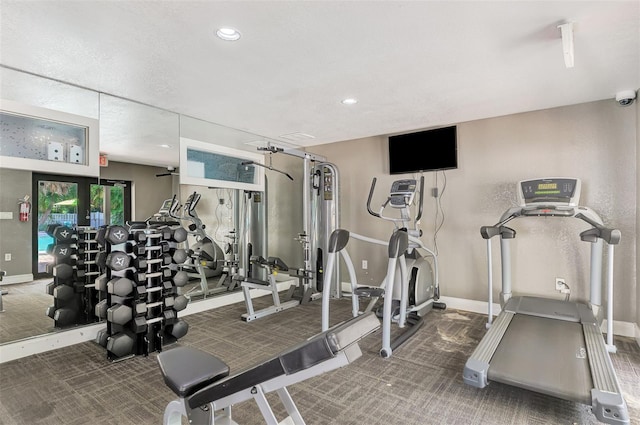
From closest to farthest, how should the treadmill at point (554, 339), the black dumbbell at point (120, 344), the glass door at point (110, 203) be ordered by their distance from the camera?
the treadmill at point (554, 339), the black dumbbell at point (120, 344), the glass door at point (110, 203)

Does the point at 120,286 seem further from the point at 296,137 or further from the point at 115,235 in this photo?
the point at 296,137

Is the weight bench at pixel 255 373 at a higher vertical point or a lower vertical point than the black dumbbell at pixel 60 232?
lower

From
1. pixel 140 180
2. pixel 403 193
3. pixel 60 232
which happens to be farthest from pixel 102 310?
pixel 403 193

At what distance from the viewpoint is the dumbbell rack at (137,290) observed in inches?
110

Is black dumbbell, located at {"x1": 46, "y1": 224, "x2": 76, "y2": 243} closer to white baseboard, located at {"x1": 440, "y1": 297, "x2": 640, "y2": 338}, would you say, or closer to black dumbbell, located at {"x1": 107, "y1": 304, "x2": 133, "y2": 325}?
black dumbbell, located at {"x1": 107, "y1": 304, "x2": 133, "y2": 325}

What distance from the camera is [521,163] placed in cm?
386

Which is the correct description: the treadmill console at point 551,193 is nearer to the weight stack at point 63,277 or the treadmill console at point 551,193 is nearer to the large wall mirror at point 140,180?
the large wall mirror at point 140,180

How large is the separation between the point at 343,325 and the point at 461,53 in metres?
2.30

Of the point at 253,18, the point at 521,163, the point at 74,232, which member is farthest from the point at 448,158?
the point at 74,232

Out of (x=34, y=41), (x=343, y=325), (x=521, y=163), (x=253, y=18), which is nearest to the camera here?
(x=343, y=325)

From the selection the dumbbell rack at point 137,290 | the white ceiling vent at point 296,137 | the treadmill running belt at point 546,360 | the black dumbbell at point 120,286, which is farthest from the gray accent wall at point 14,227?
the treadmill running belt at point 546,360

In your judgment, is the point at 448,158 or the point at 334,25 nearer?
the point at 334,25

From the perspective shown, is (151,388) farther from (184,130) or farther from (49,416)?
(184,130)

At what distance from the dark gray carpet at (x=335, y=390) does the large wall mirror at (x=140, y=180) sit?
0.62 metres
